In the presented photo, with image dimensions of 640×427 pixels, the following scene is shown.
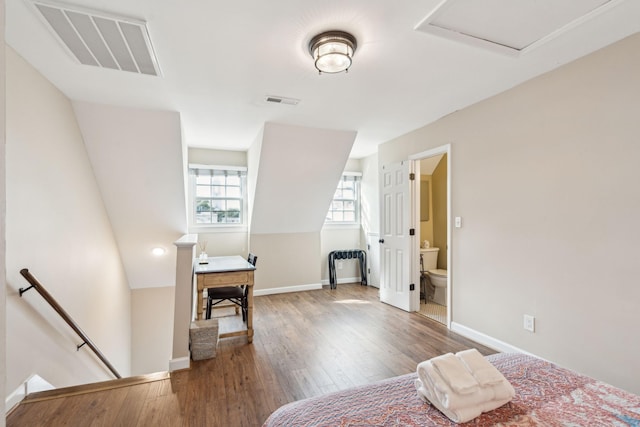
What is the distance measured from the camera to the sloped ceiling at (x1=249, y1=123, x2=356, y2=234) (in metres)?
3.91

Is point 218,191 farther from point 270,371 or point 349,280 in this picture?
point 270,371

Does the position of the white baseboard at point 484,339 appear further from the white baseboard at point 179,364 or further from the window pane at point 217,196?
the window pane at point 217,196

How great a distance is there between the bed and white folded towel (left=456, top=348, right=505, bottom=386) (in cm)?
10

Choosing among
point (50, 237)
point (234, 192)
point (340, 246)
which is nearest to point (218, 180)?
point (234, 192)

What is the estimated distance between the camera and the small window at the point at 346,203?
574 cm

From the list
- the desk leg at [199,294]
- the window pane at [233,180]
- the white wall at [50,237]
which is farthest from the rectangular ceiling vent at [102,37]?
the window pane at [233,180]

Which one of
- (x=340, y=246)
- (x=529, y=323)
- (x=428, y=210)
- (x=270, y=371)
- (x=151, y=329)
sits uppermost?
(x=428, y=210)

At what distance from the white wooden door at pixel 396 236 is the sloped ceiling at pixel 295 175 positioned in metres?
0.79

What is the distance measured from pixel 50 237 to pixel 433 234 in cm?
486

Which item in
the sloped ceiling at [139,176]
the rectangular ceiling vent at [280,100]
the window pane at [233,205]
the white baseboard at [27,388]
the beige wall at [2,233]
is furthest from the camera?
the window pane at [233,205]

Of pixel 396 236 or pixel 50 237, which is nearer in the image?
pixel 50 237

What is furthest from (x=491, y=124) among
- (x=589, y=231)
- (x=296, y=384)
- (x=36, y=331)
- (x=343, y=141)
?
(x=36, y=331)

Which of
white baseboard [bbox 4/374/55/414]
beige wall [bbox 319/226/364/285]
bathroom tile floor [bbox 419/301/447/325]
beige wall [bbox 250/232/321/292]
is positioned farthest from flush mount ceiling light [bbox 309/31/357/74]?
beige wall [bbox 319/226/364/285]

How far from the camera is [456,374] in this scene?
3.59 feet
